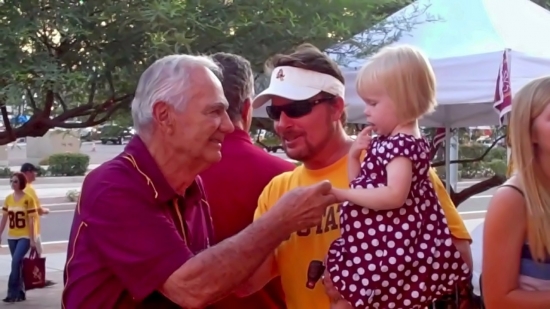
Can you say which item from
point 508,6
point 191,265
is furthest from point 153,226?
point 508,6

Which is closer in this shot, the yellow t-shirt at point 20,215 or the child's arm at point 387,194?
the child's arm at point 387,194

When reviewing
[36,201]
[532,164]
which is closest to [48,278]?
[36,201]

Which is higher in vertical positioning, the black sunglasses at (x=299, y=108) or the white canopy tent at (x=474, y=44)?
the black sunglasses at (x=299, y=108)

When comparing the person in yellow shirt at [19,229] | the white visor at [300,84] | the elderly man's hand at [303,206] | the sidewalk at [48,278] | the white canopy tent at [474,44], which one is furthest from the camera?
the person in yellow shirt at [19,229]

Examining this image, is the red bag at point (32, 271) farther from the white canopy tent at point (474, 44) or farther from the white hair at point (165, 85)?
the white hair at point (165, 85)

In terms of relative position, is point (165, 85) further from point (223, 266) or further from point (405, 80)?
point (405, 80)

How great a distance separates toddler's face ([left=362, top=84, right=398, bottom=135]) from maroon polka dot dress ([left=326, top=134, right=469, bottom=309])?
0.22ft

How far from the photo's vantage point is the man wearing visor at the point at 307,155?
2.83 metres

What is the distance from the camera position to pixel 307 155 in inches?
115

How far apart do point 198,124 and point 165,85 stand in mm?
156

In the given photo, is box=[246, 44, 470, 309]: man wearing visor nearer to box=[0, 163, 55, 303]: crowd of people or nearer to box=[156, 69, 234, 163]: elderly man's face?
box=[156, 69, 234, 163]: elderly man's face

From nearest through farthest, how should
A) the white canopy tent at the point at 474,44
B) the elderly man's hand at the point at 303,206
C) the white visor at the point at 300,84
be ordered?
the elderly man's hand at the point at 303,206, the white visor at the point at 300,84, the white canopy tent at the point at 474,44

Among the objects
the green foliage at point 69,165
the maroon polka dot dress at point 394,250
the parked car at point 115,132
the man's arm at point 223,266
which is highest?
the man's arm at point 223,266

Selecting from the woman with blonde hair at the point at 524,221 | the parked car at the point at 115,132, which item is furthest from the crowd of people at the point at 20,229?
the woman with blonde hair at the point at 524,221
